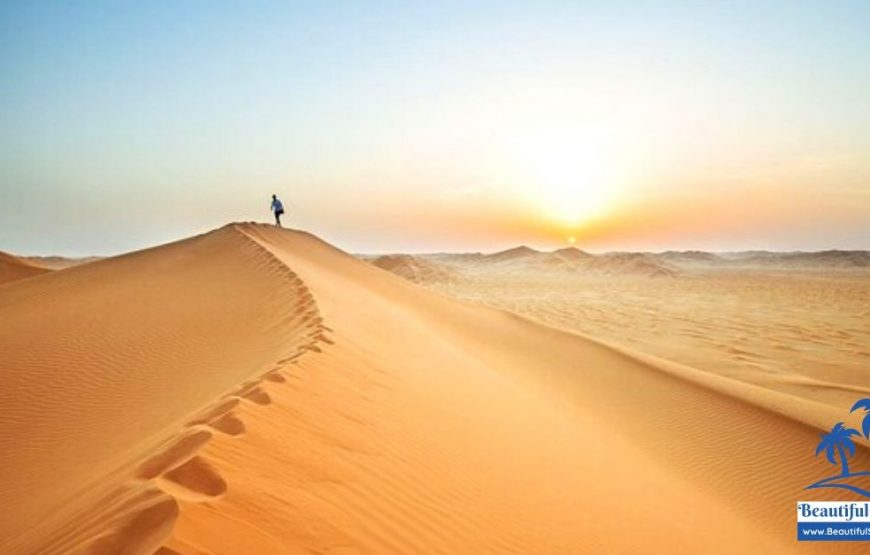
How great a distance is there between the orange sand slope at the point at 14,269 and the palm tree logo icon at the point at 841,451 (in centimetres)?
3696

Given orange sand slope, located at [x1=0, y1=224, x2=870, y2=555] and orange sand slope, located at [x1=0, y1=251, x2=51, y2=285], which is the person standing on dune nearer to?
orange sand slope, located at [x1=0, y1=224, x2=870, y2=555]

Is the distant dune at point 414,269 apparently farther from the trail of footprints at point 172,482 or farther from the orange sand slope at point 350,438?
the trail of footprints at point 172,482

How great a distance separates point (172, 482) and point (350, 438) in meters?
1.33

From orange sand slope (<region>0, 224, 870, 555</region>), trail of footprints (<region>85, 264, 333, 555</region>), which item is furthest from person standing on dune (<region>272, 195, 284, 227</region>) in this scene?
trail of footprints (<region>85, 264, 333, 555</region>)

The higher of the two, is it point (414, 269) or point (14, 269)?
point (14, 269)

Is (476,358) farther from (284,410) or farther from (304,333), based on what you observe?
(284,410)

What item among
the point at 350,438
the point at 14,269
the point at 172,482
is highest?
the point at 14,269

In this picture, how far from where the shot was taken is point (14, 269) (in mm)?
29859

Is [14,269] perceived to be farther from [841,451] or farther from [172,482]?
[841,451]

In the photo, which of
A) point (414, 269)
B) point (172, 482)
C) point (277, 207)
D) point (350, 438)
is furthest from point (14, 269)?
point (172, 482)

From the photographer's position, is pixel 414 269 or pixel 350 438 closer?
pixel 350 438

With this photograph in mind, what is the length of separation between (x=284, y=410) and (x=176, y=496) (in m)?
1.32

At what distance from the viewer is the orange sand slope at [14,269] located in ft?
94.3

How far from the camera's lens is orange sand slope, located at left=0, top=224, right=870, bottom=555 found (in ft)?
7.79
